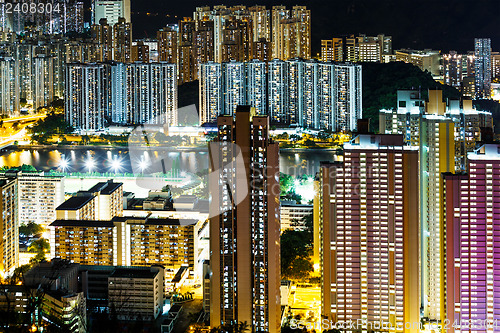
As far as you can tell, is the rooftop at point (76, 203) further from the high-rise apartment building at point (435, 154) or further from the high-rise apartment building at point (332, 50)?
the high-rise apartment building at point (332, 50)

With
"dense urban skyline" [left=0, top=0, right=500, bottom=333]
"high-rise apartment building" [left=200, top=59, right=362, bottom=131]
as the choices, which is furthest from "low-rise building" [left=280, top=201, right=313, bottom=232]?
"high-rise apartment building" [left=200, top=59, right=362, bottom=131]

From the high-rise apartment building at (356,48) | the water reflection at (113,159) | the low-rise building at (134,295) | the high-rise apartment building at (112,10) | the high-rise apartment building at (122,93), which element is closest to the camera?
the low-rise building at (134,295)

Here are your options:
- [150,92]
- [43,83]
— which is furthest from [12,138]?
[150,92]


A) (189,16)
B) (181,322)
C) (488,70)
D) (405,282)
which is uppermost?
(189,16)

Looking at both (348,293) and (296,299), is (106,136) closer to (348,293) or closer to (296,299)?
(296,299)

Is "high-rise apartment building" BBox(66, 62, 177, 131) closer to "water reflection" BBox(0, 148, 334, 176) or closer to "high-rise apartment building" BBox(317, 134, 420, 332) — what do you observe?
"water reflection" BBox(0, 148, 334, 176)

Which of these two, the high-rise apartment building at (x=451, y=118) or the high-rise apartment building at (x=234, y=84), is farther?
the high-rise apartment building at (x=234, y=84)

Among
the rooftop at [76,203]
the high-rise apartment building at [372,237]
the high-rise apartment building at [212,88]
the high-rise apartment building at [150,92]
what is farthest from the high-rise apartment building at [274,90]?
the high-rise apartment building at [372,237]

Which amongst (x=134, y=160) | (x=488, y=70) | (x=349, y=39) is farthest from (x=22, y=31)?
(x=488, y=70)
